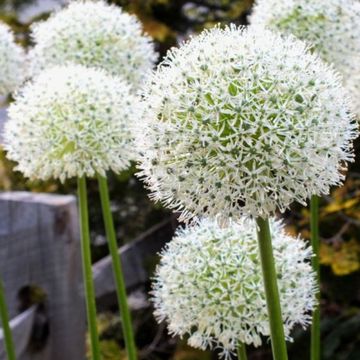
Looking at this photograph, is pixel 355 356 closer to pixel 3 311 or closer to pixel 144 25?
pixel 3 311

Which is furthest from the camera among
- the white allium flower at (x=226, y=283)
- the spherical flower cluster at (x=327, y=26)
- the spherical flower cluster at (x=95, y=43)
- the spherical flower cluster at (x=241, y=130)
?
the spherical flower cluster at (x=95, y=43)

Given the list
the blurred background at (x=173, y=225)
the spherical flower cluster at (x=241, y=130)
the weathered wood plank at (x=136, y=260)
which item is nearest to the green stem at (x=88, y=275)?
the spherical flower cluster at (x=241, y=130)

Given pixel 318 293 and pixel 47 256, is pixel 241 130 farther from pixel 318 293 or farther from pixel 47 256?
pixel 47 256

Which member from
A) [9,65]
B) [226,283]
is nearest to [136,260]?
[9,65]

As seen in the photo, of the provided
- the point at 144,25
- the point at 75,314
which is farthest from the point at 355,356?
the point at 144,25

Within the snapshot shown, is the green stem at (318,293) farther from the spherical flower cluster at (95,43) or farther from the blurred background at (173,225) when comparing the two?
the blurred background at (173,225)
